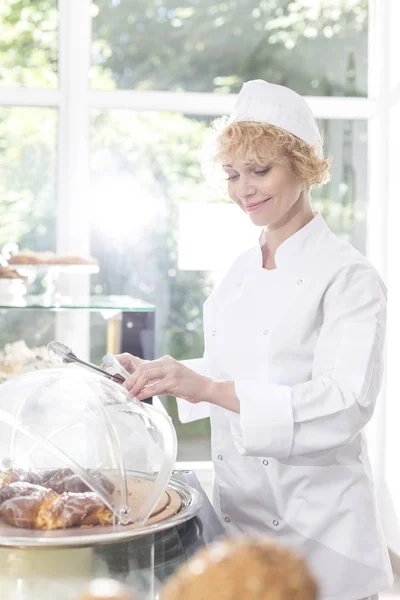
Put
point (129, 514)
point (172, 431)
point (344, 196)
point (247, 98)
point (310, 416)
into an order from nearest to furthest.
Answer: point (129, 514) → point (172, 431) → point (310, 416) → point (247, 98) → point (344, 196)

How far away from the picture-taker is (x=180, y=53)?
4379mm

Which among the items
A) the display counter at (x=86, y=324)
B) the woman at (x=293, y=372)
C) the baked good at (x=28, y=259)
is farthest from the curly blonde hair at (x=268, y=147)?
the baked good at (x=28, y=259)

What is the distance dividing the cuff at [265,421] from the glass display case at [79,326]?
1.45 m

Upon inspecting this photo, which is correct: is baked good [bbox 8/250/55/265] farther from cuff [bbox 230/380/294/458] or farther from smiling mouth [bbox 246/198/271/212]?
cuff [bbox 230/380/294/458]

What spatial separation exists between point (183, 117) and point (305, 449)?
10.4 ft

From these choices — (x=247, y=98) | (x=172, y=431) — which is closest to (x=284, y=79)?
(x=247, y=98)

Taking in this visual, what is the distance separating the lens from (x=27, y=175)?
14.1ft

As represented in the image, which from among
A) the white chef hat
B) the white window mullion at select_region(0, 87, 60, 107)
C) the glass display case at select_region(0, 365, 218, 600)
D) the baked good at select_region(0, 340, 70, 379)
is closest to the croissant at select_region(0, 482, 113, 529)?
the glass display case at select_region(0, 365, 218, 600)

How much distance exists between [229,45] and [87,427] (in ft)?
11.2

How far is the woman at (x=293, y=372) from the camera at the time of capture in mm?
1547

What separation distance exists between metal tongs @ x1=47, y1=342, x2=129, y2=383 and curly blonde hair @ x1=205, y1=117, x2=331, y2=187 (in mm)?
532

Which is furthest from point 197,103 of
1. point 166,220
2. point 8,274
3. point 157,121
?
point 8,274

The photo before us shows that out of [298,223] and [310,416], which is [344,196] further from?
[310,416]

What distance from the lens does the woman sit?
1.55 m
